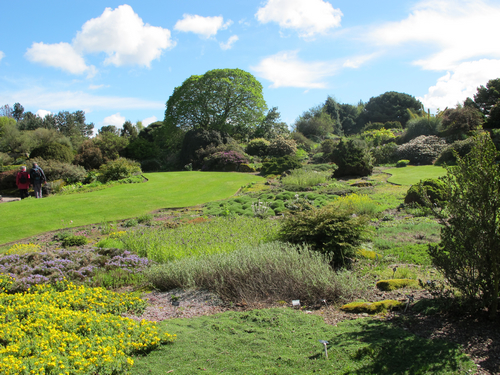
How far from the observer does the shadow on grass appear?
256cm

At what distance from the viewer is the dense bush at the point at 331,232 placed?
232 inches

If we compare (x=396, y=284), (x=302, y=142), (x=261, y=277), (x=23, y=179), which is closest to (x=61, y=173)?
(x=23, y=179)

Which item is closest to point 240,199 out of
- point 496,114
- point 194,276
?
point 194,276

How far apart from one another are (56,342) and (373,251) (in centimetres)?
530

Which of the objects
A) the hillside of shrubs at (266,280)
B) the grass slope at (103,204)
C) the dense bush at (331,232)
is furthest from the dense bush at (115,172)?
the dense bush at (331,232)

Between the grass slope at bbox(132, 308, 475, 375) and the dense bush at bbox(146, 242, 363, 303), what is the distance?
813mm

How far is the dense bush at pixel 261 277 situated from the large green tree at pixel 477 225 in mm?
1380

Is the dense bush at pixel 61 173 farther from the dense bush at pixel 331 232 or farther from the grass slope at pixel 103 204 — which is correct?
the dense bush at pixel 331 232

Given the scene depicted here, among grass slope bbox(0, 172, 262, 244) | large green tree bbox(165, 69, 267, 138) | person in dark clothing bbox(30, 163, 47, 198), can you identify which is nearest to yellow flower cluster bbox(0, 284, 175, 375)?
grass slope bbox(0, 172, 262, 244)

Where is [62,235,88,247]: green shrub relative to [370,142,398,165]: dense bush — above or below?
below

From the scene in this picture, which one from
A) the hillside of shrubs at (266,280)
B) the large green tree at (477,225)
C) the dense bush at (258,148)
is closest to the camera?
the hillside of shrubs at (266,280)

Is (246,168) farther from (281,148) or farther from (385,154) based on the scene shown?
(385,154)

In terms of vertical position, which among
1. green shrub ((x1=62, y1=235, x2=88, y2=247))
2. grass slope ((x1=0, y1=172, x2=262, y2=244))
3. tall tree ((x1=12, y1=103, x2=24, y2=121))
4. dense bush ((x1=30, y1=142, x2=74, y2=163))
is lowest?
green shrub ((x1=62, y1=235, x2=88, y2=247))

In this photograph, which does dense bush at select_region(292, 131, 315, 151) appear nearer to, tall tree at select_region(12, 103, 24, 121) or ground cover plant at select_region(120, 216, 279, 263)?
ground cover plant at select_region(120, 216, 279, 263)
